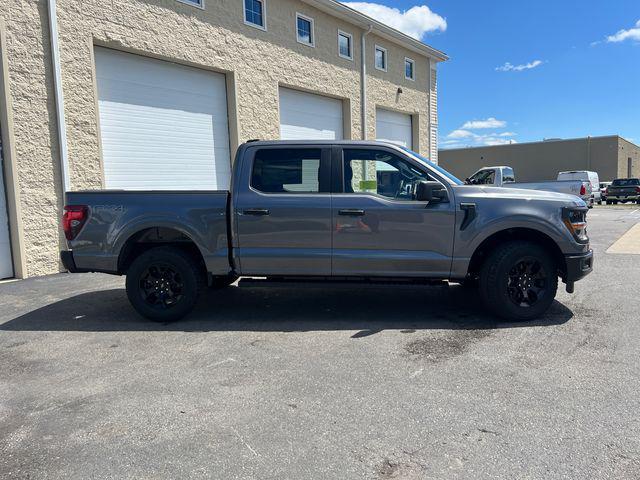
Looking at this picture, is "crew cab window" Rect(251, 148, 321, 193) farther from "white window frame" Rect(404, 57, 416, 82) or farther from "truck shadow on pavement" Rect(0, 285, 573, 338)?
"white window frame" Rect(404, 57, 416, 82)

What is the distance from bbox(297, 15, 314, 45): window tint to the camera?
46.6 ft

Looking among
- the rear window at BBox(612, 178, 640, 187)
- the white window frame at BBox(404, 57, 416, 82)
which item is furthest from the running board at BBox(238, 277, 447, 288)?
the rear window at BBox(612, 178, 640, 187)

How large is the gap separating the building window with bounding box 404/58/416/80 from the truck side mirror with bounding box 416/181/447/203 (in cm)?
1547

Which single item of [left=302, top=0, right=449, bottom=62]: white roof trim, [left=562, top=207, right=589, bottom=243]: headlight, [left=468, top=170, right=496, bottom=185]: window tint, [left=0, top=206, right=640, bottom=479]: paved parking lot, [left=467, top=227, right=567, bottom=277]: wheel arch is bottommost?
[left=0, top=206, right=640, bottom=479]: paved parking lot

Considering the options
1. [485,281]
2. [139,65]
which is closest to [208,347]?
[485,281]

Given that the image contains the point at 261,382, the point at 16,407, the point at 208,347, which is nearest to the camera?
the point at 16,407

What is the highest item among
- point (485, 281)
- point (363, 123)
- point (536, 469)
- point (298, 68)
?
point (298, 68)

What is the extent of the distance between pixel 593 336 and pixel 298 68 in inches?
453

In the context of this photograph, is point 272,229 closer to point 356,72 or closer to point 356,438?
point 356,438

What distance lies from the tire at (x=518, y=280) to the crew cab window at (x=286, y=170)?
84.3 inches

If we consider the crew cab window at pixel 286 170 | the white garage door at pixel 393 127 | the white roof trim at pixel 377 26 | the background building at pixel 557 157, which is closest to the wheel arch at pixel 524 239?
the crew cab window at pixel 286 170

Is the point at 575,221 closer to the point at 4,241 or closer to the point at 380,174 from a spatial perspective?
the point at 380,174

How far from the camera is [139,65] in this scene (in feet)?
33.2

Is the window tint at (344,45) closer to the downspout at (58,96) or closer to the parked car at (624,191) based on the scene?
the downspout at (58,96)
